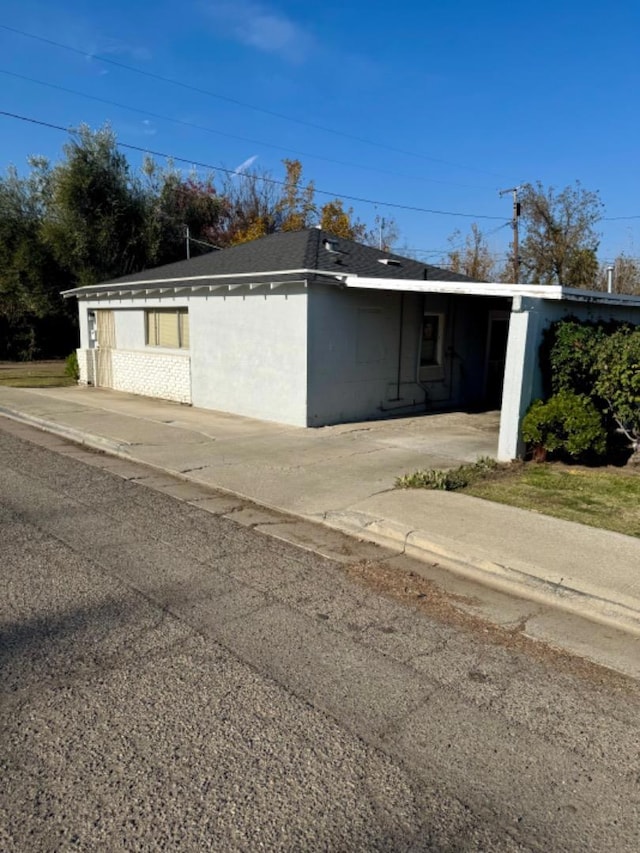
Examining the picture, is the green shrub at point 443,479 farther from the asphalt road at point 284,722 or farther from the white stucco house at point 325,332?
the asphalt road at point 284,722

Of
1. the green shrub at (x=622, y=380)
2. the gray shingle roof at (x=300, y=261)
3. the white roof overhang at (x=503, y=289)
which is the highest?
the gray shingle roof at (x=300, y=261)

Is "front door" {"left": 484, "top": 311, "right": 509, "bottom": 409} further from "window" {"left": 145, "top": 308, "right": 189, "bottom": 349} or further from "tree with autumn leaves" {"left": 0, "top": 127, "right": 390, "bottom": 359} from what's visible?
"tree with autumn leaves" {"left": 0, "top": 127, "right": 390, "bottom": 359}

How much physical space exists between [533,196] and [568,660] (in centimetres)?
3385

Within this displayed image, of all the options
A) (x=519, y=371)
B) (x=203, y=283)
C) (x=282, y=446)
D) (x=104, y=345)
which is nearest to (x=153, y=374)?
(x=104, y=345)

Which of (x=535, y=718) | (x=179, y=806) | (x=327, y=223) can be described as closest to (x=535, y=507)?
(x=535, y=718)

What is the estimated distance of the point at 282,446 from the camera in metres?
9.77

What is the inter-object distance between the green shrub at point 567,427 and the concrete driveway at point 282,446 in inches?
41.5

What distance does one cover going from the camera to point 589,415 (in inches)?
334

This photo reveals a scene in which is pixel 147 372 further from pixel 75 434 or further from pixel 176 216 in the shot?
pixel 176 216

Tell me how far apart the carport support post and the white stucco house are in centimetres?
2

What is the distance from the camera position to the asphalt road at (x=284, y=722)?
7.61 feet

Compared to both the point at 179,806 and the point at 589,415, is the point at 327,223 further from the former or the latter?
the point at 179,806

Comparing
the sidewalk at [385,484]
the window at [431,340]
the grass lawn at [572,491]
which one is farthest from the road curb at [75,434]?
the window at [431,340]

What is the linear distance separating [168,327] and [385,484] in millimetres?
9540
